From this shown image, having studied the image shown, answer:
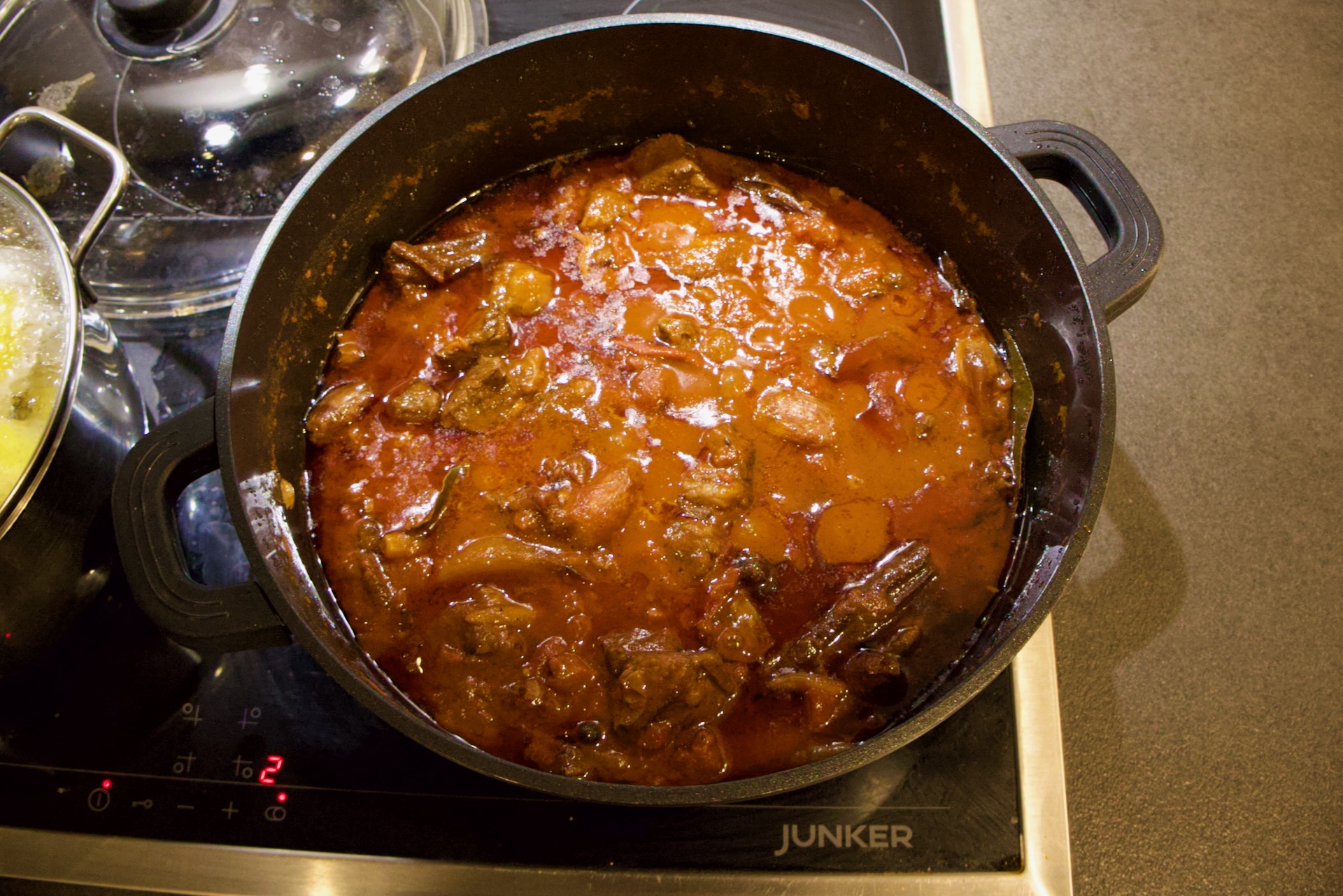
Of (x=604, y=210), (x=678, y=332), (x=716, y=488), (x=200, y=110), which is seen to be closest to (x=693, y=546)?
(x=716, y=488)

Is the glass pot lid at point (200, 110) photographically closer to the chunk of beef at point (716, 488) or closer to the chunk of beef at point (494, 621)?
the chunk of beef at point (494, 621)

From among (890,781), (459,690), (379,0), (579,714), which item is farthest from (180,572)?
(379,0)

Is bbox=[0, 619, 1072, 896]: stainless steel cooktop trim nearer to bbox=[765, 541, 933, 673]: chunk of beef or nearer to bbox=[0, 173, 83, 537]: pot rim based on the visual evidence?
bbox=[765, 541, 933, 673]: chunk of beef

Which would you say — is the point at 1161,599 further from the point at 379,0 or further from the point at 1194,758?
the point at 379,0

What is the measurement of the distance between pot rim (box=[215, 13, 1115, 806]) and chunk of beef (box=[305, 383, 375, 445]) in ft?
1.02

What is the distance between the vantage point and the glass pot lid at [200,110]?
6.74 feet

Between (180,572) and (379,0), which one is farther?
(379,0)

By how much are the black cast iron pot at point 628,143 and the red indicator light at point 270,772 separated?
0.30 meters

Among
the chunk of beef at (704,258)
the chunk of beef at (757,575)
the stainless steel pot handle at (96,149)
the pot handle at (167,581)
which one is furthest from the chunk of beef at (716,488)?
the stainless steel pot handle at (96,149)

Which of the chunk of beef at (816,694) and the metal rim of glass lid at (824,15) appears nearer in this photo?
the chunk of beef at (816,694)

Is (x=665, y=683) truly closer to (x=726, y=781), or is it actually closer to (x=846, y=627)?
(x=726, y=781)

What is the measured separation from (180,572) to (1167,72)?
330 centimetres

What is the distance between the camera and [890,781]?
1744 millimetres

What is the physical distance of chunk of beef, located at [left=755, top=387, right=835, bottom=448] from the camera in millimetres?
1864
